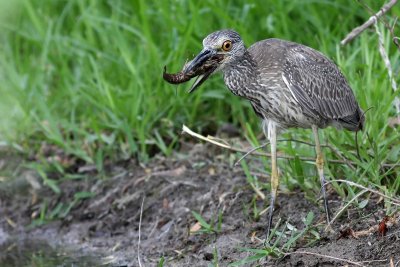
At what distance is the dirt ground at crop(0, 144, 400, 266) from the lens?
512cm

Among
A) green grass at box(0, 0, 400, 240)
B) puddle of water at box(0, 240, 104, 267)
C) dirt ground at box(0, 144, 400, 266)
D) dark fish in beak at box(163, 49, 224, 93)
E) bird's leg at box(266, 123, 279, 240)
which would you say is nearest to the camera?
Result: dirt ground at box(0, 144, 400, 266)

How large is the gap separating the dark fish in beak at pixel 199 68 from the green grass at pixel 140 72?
114 centimetres

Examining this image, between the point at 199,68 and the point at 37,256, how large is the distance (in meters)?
2.03

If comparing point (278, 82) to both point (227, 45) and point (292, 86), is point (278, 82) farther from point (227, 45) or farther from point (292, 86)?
point (227, 45)

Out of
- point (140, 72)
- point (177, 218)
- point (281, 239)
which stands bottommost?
point (177, 218)

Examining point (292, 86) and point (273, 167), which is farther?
point (273, 167)

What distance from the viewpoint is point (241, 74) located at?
5547 mm

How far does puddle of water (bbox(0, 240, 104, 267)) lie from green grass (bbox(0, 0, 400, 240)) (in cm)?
59

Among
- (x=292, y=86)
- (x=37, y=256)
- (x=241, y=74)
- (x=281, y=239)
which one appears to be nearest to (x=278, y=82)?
(x=292, y=86)

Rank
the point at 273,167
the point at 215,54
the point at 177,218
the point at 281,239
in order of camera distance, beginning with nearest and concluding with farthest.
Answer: the point at 281,239 → the point at 215,54 → the point at 273,167 → the point at 177,218

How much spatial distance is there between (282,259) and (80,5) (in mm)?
4112

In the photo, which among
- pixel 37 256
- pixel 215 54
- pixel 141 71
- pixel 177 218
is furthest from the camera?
pixel 141 71

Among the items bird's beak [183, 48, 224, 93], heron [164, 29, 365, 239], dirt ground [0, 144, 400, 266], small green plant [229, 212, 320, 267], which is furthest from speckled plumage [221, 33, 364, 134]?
small green plant [229, 212, 320, 267]

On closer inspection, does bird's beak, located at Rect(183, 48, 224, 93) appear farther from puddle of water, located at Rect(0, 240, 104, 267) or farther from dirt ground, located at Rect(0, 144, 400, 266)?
puddle of water, located at Rect(0, 240, 104, 267)
